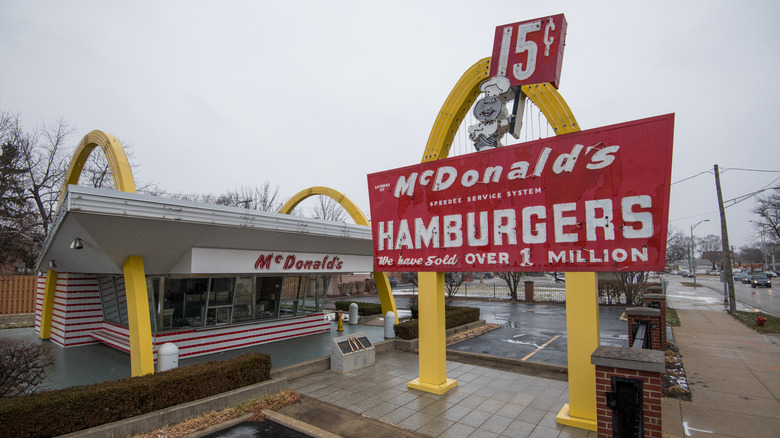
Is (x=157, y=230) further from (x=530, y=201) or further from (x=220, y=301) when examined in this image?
(x=530, y=201)

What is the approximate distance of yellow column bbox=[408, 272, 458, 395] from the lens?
28.2 feet

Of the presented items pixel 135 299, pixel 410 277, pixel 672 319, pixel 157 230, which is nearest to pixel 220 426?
pixel 135 299

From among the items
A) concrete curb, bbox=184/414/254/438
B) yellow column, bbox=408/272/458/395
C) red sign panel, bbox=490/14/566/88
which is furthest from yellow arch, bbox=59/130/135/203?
red sign panel, bbox=490/14/566/88

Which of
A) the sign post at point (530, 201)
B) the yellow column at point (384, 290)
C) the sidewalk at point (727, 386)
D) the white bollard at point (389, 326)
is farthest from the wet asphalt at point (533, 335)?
the sign post at point (530, 201)

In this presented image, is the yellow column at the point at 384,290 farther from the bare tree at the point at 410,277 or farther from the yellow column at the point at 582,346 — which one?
the bare tree at the point at 410,277

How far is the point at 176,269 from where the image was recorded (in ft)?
34.0

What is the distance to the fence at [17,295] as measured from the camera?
69.7 feet

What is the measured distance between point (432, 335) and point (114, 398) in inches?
241

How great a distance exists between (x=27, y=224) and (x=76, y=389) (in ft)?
100

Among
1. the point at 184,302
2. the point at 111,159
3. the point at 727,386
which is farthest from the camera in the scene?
the point at 184,302

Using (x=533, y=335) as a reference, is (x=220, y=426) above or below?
above

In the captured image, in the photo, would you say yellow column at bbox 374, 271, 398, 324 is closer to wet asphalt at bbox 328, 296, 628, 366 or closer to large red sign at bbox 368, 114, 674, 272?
wet asphalt at bbox 328, 296, 628, 366

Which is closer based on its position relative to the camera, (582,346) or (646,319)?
(582,346)

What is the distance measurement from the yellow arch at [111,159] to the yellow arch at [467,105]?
8.03m
